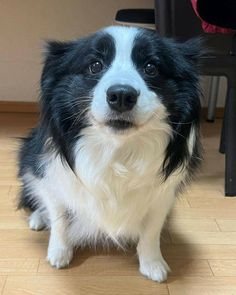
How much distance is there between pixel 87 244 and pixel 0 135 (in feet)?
3.19

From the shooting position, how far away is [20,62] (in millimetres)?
2297

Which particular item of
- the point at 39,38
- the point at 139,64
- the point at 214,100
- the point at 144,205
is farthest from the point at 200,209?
the point at 39,38

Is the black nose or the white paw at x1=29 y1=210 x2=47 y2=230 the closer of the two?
the black nose

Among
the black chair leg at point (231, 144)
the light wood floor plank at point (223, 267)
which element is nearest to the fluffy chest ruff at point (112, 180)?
the light wood floor plank at point (223, 267)

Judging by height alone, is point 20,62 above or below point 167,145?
below

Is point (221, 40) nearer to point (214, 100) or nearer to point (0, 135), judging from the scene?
point (214, 100)

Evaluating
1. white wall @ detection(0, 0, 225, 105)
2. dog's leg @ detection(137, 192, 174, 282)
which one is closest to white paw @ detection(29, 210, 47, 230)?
dog's leg @ detection(137, 192, 174, 282)

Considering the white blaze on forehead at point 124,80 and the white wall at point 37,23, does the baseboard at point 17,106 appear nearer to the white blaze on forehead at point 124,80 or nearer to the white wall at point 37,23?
the white wall at point 37,23

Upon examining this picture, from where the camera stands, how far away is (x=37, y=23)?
221 cm

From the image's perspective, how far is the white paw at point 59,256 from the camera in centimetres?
113

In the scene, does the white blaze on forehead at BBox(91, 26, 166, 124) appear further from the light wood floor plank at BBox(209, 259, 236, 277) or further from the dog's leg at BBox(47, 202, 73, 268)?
the light wood floor plank at BBox(209, 259, 236, 277)

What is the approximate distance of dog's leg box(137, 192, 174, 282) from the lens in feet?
3.59

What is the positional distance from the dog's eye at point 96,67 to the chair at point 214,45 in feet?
1.32

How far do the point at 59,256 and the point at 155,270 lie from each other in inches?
10.4
